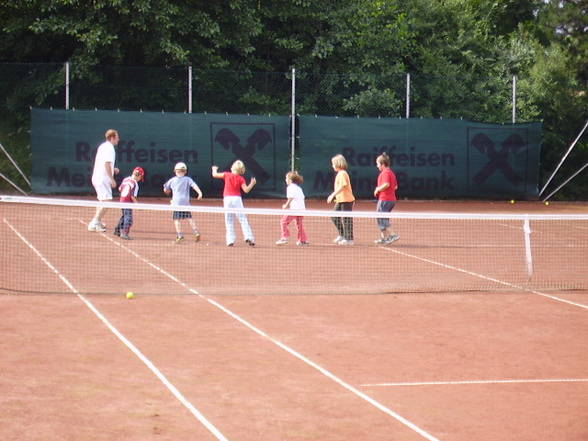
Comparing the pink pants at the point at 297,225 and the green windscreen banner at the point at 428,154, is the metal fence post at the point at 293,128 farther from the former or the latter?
the pink pants at the point at 297,225

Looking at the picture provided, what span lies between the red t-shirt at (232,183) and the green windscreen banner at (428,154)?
32.2 feet

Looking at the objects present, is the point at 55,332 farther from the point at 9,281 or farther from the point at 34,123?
the point at 34,123

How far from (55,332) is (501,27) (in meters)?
43.0

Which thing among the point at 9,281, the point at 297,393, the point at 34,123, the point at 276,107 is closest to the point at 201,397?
the point at 297,393

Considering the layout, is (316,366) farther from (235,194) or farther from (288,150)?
(288,150)

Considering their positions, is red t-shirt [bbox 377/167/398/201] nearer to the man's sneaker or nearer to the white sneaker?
the man's sneaker

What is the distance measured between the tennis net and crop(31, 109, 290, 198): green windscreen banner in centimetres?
473

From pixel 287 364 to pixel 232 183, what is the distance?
843 cm

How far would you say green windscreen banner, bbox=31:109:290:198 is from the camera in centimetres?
2598

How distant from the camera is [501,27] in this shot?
50375 millimetres

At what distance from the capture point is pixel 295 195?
17.7 metres

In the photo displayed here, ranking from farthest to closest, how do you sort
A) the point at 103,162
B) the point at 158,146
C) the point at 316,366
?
the point at 158,146
the point at 103,162
the point at 316,366

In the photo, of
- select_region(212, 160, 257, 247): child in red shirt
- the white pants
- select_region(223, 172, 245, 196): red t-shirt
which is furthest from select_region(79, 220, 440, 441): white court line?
select_region(223, 172, 245, 196): red t-shirt

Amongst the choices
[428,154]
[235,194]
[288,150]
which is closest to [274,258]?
[235,194]
